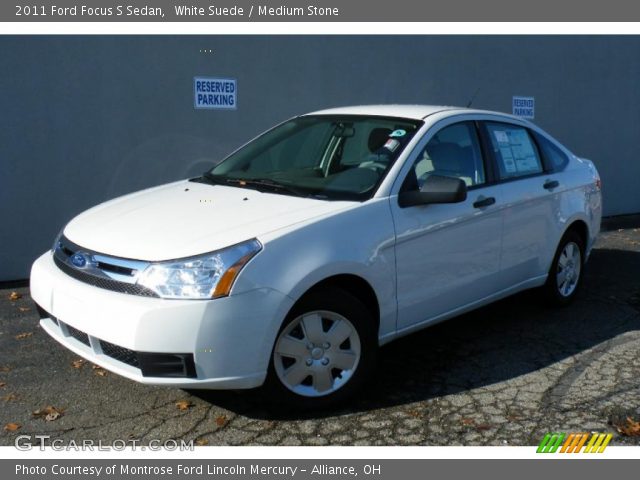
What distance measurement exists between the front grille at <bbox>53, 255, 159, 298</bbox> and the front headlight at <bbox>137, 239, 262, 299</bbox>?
1.3 inches

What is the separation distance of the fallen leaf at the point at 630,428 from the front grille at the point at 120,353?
2.57 metres

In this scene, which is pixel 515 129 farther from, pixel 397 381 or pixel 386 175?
pixel 397 381

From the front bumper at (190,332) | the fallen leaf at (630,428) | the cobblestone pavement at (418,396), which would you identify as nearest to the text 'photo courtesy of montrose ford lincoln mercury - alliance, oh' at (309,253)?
the front bumper at (190,332)

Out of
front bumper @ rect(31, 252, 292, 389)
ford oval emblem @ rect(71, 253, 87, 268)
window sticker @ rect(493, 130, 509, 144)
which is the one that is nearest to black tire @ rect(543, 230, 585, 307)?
window sticker @ rect(493, 130, 509, 144)

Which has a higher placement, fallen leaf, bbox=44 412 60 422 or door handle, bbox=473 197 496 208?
door handle, bbox=473 197 496 208

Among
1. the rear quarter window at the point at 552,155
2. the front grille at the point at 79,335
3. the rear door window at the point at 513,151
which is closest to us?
the front grille at the point at 79,335

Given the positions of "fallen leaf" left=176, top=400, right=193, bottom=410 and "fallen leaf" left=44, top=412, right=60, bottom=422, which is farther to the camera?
"fallen leaf" left=176, top=400, right=193, bottom=410

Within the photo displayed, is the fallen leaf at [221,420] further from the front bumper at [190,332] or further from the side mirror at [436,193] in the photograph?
the side mirror at [436,193]

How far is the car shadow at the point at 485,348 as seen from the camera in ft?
14.2

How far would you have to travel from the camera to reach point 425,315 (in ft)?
15.2

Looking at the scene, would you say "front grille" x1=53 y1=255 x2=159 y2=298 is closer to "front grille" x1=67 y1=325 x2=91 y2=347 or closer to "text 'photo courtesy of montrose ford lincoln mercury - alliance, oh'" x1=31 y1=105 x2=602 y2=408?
"text 'photo courtesy of montrose ford lincoln mercury - alliance, oh'" x1=31 y1=105 x2=602 y2=408

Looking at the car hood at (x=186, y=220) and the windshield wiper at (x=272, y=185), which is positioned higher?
the windshield wiper at (x=272, y=185)

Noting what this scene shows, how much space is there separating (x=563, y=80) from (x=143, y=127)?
621cm

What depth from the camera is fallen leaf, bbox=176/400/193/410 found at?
419 centimetres
